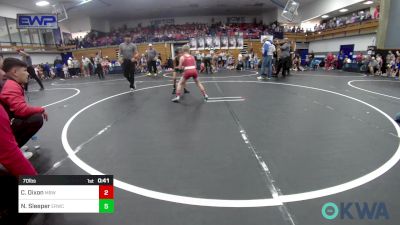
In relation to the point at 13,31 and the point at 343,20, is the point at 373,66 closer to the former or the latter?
the point at 343,20

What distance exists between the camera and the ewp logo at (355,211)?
1.99 m

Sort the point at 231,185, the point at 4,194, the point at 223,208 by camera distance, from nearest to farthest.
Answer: the point at 4,194, the point at 223,208, the point at 231,185

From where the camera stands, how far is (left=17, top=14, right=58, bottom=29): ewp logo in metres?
14.4

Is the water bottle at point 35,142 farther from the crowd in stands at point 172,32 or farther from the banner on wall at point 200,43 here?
the crowd in stands at point 172,32

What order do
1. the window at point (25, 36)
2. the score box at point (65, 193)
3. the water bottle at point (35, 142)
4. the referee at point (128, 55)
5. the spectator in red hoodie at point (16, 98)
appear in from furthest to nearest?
the window at point (25, 36), the referee at point (128, 55), the water bottle at point (35, 142), the spectator in red hoodie at point (16, 98), the score box at point (65, 193)

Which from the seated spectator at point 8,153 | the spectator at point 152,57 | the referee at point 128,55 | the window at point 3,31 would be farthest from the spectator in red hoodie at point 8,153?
the window at point 3,31

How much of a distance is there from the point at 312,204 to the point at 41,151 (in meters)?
3.57

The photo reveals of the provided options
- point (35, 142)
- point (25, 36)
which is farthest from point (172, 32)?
point (35, 142)

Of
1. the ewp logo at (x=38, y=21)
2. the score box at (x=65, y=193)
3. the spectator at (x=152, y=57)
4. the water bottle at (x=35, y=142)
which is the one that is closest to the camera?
the score box at (x=65, y=193)

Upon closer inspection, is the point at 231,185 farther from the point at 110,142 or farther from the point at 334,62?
the point at 334,62

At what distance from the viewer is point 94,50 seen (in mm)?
26938

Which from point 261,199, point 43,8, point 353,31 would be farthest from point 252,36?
point 261,199

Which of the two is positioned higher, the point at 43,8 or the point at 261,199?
the point at 43,8

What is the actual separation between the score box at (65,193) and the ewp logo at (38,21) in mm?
15988
